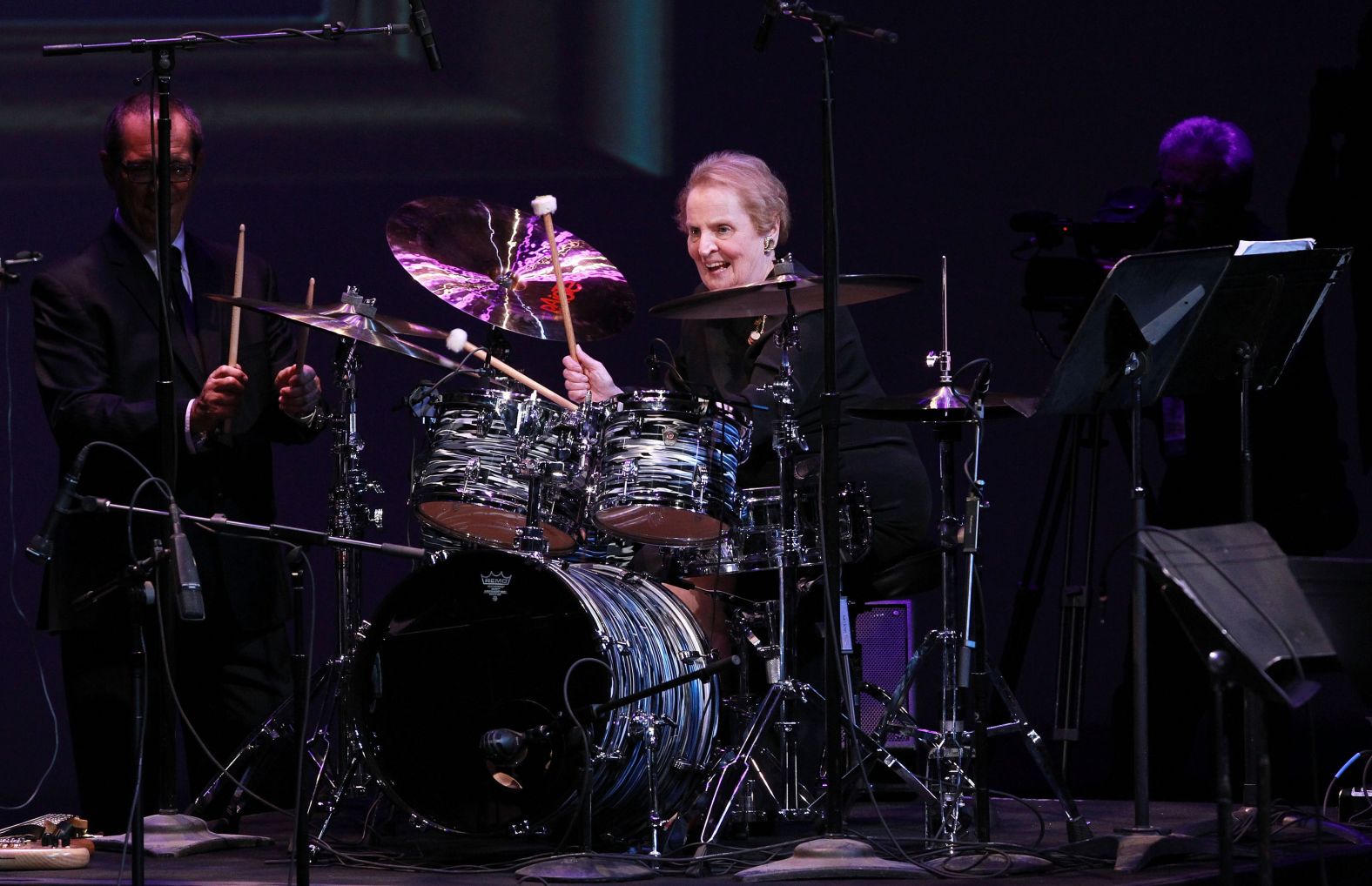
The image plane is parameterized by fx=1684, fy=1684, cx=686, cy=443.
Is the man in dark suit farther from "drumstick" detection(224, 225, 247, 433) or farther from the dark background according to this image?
the dark background

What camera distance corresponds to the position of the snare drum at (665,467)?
146 inches

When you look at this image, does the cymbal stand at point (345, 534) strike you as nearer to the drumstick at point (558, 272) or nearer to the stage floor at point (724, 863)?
the stage floor at point (724, 863)

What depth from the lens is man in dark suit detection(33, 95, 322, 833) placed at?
13.2 ft

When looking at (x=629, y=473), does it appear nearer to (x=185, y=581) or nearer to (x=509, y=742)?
(x=509, y=742)

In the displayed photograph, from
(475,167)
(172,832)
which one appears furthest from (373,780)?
(475,167)

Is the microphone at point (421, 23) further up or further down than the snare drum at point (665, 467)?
further up

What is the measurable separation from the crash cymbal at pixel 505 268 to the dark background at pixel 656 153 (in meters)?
1.60

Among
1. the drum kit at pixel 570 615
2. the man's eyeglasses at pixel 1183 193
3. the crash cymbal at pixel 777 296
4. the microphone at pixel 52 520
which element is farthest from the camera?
the man's eyeglasses at pixel 1183 193

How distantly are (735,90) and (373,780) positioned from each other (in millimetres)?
3167

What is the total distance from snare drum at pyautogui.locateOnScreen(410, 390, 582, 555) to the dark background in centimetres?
212

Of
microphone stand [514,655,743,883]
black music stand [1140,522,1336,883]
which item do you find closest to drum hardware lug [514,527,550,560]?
microphone stand [514,655,743,883]

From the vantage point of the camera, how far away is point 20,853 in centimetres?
349

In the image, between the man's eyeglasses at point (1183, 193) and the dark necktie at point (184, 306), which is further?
the man's eyeglasses at point (1183, 193)

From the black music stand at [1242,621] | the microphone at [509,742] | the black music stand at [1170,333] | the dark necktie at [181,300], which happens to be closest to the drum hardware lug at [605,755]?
the microphone at [509,742]
